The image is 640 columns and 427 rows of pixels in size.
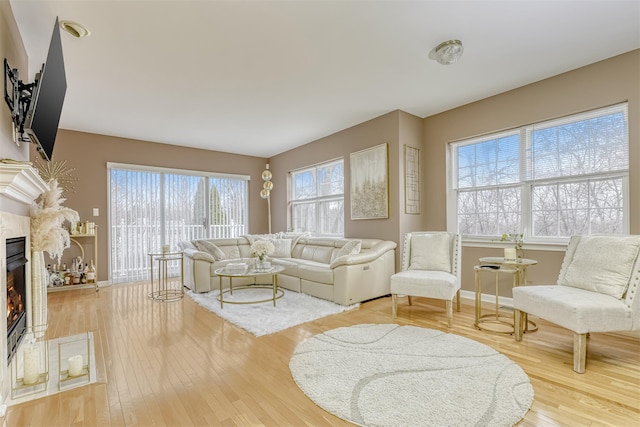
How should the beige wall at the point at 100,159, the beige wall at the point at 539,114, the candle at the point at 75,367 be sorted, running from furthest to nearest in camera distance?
the beige wall at the point at 100,159
the beige wall at the point at 539,114
the candle at the point at 75,367

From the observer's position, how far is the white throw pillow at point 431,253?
140 inches

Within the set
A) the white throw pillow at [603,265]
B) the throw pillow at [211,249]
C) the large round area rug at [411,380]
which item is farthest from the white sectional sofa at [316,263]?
the white throw pillow at [603,265]

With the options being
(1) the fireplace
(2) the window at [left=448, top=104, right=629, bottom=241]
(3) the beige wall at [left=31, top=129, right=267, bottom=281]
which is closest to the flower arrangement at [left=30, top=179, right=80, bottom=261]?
(1) the fireplace

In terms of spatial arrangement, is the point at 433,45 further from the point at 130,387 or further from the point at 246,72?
the point at 130,387

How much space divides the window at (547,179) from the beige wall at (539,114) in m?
0.12

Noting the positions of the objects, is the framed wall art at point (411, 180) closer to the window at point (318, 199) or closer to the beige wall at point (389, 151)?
the beige wall at point (389, 151)

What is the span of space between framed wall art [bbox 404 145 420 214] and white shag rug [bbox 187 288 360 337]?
1692mm

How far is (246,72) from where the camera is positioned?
3.24 m

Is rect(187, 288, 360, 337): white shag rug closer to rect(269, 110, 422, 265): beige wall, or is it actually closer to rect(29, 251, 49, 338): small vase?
rect(269, 110, 422, 265): beige wall

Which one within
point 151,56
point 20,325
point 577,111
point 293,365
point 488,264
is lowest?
point 293,365

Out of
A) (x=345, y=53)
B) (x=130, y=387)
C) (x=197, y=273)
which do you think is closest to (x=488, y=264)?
(x=345, y=53)

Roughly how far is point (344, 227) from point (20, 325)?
409 centimetres

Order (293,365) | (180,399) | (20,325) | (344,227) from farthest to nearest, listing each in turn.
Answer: (344,227)
(20,325)
(293,365)
(180,399)

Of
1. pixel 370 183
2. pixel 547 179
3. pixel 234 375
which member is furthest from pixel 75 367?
pixel 547 179
